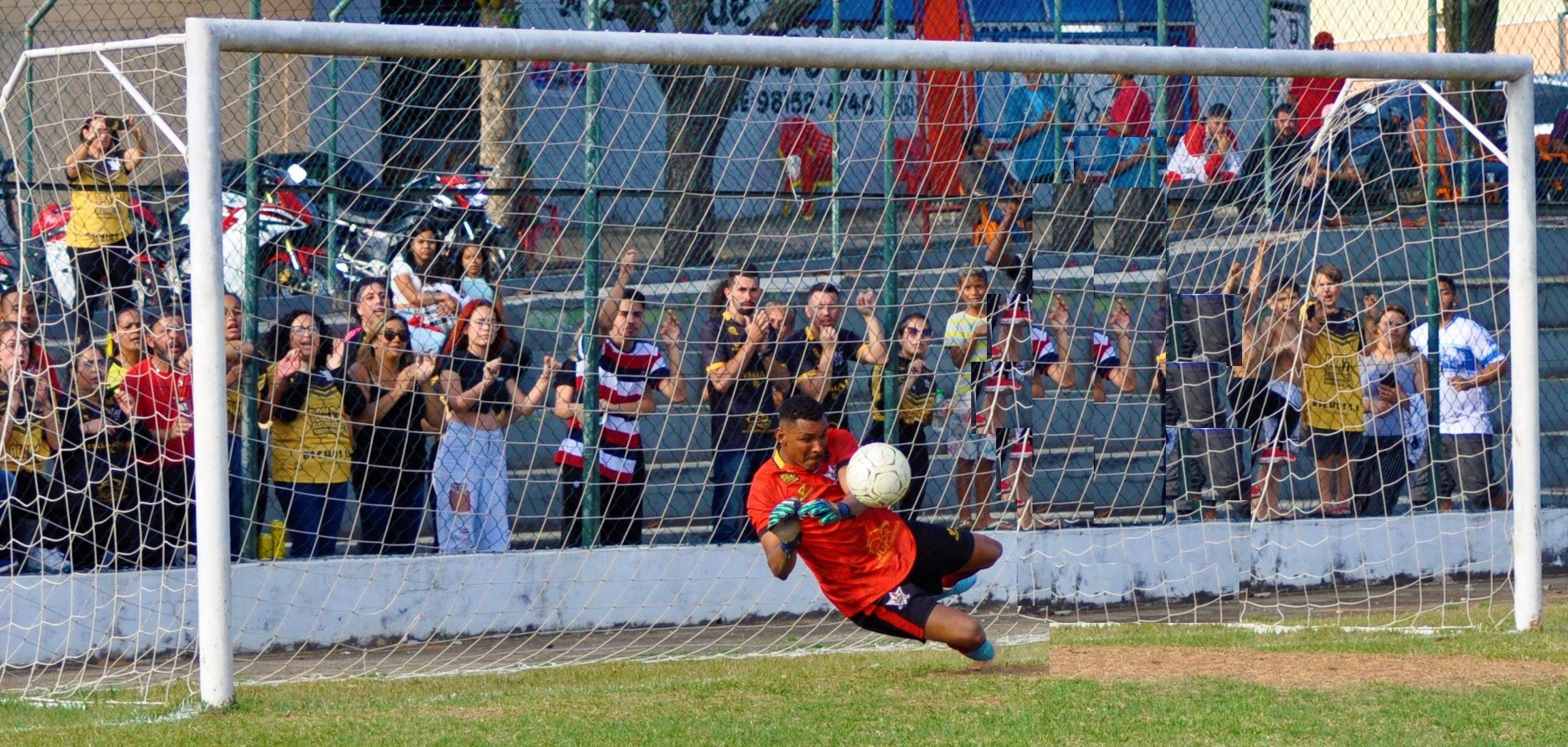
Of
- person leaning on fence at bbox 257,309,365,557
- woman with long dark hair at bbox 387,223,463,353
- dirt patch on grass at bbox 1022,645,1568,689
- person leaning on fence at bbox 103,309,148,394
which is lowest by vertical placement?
dirt patch on grass at bbox 1022,645,1568,689

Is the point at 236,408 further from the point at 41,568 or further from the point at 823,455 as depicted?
the point at 823,455

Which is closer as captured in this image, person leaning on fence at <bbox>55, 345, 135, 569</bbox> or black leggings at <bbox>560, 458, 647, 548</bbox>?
person leaning on fence at <bbox>55, 345, 135, 569</bbox>

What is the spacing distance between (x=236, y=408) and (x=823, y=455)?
3.25 m

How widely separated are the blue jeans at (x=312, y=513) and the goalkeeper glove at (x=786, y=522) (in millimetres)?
2944

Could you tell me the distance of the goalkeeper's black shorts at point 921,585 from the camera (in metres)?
7.41

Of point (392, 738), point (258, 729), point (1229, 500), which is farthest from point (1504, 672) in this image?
point (258, 729)

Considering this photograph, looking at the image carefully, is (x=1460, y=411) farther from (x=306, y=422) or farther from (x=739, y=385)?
(x=306, y=422)

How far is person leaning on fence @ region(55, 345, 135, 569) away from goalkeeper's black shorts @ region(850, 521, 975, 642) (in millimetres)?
3686

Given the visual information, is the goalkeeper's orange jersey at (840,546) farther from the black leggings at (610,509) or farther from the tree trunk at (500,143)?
the tree trunk at (500,143)

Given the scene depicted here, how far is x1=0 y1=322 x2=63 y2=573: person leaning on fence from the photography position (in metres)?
8.11

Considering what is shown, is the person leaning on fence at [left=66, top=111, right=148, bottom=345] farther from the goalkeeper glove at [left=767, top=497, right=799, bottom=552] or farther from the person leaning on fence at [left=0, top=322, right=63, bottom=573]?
the goalkeeper glove at [left=767, top=497, right=799, bottom=552]

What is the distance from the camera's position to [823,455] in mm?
7504

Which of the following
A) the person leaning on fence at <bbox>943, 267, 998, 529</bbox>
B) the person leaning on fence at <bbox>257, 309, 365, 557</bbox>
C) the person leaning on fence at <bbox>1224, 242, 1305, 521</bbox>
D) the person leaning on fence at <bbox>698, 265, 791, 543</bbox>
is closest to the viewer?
the person leaning on fence at <bbox>257, 309, 365, 557</bbox>

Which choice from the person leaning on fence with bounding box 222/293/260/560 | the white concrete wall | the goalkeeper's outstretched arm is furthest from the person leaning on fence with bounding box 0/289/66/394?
the goalkeeper's outstretched arm
